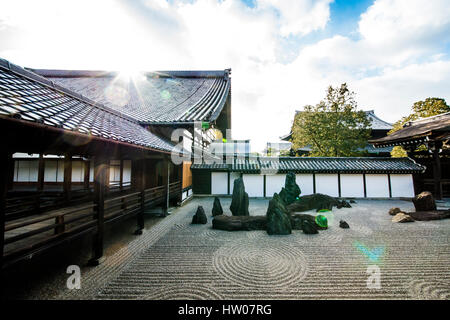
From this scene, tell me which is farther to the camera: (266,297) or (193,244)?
(193,244)

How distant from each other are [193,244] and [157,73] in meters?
19.6

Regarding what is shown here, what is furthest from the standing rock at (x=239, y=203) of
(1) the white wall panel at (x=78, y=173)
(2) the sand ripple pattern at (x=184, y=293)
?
(1) the white wall panel at (x=78, y=173)

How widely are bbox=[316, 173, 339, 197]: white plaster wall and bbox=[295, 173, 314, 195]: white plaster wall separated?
0.55 metres

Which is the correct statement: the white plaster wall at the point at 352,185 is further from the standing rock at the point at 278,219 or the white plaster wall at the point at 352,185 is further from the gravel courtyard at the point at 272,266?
the standing rock at the point at 278,219

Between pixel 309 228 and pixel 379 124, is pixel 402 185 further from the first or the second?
pixel 379 124

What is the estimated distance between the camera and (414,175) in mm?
14039

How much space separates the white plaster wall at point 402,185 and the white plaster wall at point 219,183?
13.6 meters

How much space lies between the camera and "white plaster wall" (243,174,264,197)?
15.0m

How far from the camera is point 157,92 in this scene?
16359 mm

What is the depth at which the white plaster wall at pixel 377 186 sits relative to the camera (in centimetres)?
1410

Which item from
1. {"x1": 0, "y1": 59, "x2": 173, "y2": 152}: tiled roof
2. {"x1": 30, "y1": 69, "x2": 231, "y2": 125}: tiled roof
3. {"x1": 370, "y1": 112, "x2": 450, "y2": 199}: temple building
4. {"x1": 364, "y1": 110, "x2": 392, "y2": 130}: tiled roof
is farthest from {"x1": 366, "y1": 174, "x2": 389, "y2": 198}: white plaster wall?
{"x1": 0, "y1": 59, "x2": 173, "y2": 152}: tiled roof
